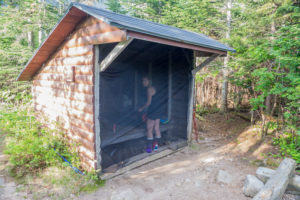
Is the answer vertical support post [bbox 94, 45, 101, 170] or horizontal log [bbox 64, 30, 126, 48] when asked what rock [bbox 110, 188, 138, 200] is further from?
horizontal log [bbox 64, 30, 126, 48]

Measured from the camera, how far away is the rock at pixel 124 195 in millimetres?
3242

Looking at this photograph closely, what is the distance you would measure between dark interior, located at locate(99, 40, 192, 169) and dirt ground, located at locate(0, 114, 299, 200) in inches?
31.3

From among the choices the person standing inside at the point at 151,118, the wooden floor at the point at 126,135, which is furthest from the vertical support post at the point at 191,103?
the person standing inside at the point at 151,118

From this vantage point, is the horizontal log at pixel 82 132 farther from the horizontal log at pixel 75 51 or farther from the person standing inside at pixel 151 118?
the person standing inside at pixel 151 118

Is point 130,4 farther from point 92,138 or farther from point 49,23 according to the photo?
point 92,138

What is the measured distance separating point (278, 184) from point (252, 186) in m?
0.46

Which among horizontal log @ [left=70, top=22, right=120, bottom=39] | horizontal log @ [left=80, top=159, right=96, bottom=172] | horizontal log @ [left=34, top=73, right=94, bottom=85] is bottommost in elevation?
horizontal log @ [left=80, top=159, right=96, bottom=172]

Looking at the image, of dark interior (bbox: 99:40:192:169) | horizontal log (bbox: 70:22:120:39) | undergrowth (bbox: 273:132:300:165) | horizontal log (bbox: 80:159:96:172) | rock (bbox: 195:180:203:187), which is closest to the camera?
horizontal log (bbox: 70:22:120:39)

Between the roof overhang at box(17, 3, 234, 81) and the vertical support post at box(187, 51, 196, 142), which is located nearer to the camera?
the roof overhang at box(17, 3, 234, 81)

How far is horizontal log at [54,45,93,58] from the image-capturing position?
12.0ft

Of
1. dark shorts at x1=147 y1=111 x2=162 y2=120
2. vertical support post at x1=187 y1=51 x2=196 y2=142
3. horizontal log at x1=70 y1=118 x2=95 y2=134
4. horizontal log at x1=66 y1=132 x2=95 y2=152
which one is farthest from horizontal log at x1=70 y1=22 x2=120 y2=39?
vertical support post at x1=187 y1=51 x2=196 y2=142

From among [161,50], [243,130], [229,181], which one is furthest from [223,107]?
[229,181]

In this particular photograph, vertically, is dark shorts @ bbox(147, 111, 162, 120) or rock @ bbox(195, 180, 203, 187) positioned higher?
dark shorts @ bbox(147, 111, 162, 120)

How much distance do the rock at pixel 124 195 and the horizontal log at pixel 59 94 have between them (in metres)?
1.70
